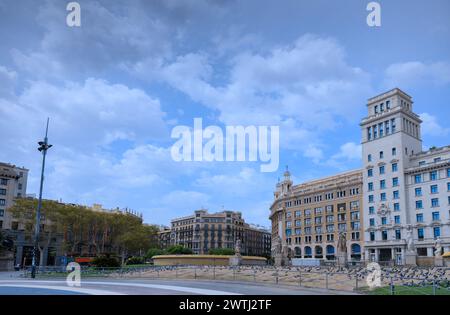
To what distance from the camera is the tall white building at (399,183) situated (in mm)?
59406

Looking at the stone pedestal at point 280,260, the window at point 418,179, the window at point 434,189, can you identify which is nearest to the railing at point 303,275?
the stone pedestal at point 280,260

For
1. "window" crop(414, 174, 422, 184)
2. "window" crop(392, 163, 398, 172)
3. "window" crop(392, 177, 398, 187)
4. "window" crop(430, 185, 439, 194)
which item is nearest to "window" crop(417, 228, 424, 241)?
"window" crop(430, 185, 439, 194)

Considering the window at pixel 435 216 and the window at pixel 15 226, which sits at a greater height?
the window at pixel 435 216

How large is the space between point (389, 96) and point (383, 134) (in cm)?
616

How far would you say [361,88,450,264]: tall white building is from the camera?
59.4 metres

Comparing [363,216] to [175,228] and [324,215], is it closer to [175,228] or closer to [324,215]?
[324,215]

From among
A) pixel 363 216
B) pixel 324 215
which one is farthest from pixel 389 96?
pixel 324 215

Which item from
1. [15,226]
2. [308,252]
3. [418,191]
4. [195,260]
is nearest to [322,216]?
[308,252]

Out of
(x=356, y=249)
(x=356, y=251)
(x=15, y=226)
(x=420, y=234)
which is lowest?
(x=356, y=251)

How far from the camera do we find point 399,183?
6431cm

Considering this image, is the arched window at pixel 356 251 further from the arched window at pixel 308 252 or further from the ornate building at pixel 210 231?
the ornate building at pixel 210 231

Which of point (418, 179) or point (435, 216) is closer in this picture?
point (435, 216)

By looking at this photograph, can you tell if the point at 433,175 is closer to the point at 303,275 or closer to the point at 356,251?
the point at 356,251

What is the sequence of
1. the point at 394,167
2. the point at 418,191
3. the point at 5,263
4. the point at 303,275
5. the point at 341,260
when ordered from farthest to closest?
the point at 394,167
the point at 418,191
the point at 5,263
the point at 341,260
the point at 303,275
